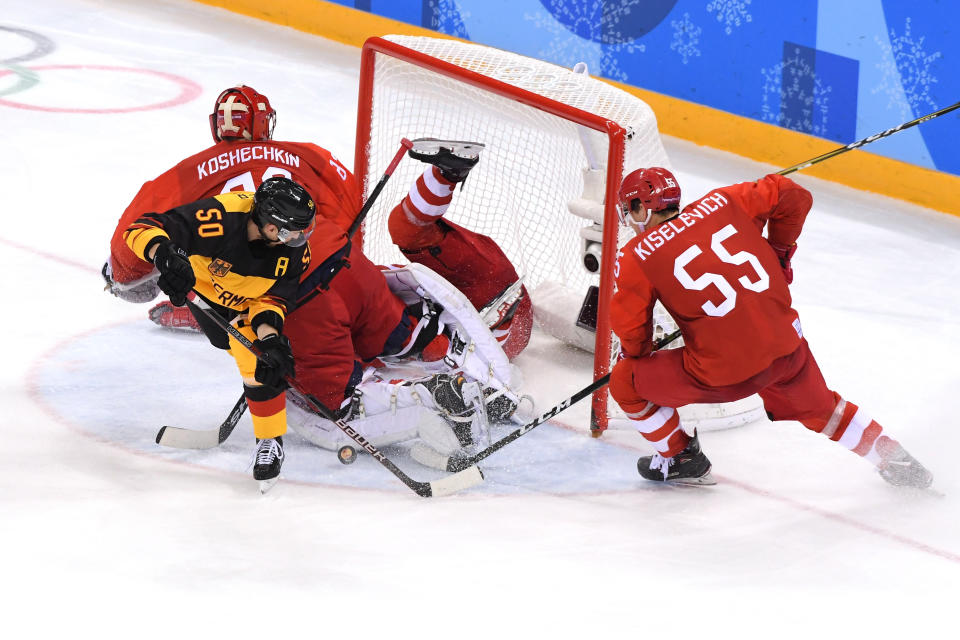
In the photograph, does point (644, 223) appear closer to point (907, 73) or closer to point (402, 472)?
point (402, 472)

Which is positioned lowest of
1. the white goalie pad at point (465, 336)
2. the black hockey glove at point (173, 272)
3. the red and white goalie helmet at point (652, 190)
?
the white goalie pad at point (465, 336)

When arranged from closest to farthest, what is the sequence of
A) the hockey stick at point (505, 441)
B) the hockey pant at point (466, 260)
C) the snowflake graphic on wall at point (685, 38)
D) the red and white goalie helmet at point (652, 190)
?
1. the red and white goalie helmet at point (652, 190)
2. the hockey stick at point (505, 441)
3. the hockey pant at point (466, 260)
4. the snowflake graphic on wall at point (685, 38)

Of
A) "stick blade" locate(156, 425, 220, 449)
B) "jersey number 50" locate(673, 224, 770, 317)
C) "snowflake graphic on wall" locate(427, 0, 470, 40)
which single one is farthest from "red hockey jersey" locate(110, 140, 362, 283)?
"snowflake graphic on wall" locate(427, 0, 470, 40)

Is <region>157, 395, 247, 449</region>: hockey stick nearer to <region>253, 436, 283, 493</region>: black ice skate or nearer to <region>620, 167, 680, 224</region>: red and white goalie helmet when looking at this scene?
<region>253, 436, 283, 493</region>: black ice skate

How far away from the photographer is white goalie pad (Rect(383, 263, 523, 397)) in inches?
130

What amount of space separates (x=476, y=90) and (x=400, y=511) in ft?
4.55

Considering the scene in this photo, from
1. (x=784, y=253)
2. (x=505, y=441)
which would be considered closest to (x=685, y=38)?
(x=784, y=253)

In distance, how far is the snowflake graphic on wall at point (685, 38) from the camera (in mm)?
5500

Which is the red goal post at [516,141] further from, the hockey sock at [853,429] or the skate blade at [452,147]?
the hockey sock at [853,429]

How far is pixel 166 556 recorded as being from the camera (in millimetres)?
2453

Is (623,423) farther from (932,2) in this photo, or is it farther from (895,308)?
(932,2)

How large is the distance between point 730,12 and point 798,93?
0.46 m

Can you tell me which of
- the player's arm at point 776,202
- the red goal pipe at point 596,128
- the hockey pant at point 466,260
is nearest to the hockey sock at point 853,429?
the player's arm at point 776,202

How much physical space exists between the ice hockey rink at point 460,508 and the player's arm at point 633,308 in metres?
0.40
